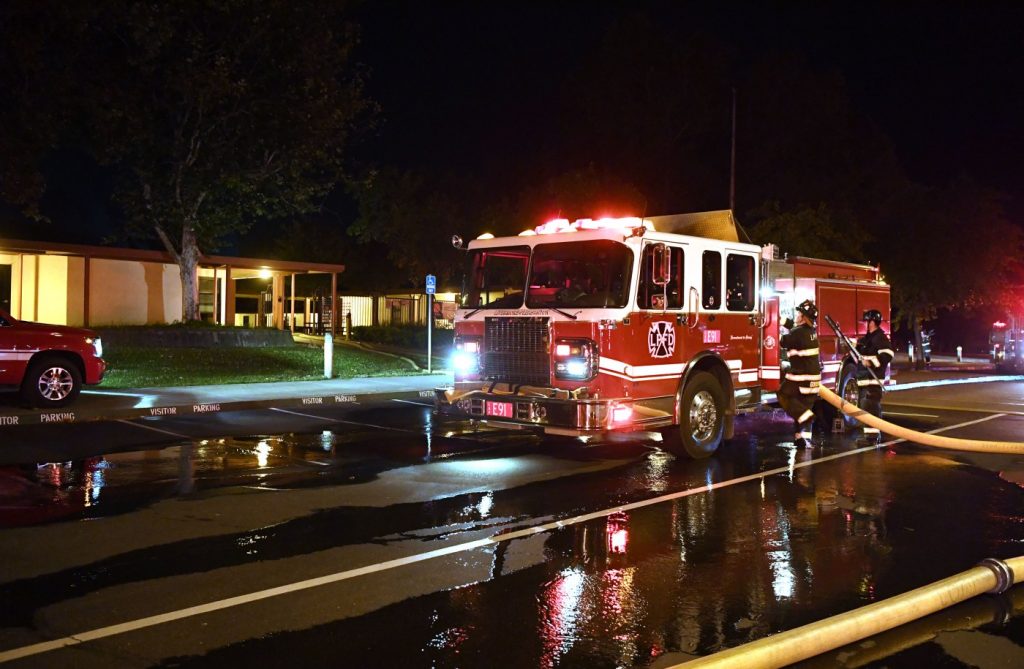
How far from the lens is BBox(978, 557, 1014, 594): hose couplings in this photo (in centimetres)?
548

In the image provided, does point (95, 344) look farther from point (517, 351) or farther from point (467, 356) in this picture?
point (517, 351)

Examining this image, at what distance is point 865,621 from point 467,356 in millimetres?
6014

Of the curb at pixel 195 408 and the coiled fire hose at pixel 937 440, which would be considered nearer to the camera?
the coiled fire hose at pixel 937 440

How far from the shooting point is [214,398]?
15492 mm

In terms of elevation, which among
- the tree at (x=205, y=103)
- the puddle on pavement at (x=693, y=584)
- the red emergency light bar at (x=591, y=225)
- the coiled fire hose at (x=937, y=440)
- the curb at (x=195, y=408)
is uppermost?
the tree at (x=205, y=103)

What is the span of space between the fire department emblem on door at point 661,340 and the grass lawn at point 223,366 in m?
11.7

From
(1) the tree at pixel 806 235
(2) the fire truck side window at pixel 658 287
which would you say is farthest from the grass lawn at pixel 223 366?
(2) the fire truck side window at pixel 658 287

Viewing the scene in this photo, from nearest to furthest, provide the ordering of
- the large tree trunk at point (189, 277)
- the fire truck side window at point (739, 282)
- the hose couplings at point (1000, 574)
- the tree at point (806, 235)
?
the hose couplings at point (1000, 574)
the fire truck side window at point (739, 282)
the large tree trunk at point (189, 277)
the tree at point (806, 235)

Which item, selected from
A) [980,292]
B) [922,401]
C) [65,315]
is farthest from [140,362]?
[980,292]

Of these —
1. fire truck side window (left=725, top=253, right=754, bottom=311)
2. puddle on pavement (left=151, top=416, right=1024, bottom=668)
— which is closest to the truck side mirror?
fire truck side window (left=725, top=253, right=754, bottom=311)

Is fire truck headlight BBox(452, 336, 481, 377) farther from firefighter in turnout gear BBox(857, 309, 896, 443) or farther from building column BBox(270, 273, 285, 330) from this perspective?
building column BBox(270, 273, 285, 330)

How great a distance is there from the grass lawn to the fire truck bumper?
10.3 meters

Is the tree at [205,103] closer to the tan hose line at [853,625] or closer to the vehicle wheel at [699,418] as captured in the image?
the vehicle wheel at [699,418]

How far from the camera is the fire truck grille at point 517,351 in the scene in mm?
9398
